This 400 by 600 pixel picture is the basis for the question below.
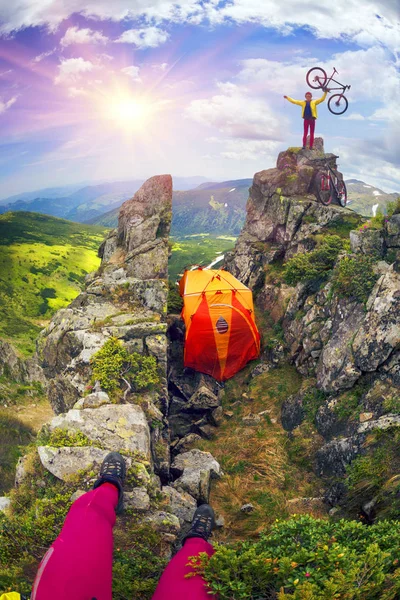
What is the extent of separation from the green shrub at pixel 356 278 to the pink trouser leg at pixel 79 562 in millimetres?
16184

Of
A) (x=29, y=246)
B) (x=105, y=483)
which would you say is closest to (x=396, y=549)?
(x=105, y=483)

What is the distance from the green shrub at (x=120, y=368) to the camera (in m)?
17.6

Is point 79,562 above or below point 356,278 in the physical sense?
below

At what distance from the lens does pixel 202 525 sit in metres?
10.4

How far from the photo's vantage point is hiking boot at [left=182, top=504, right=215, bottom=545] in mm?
9384

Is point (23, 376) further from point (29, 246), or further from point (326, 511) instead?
point (29, 246)

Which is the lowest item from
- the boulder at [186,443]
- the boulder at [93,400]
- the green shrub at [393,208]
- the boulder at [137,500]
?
the boulder at [186,443]

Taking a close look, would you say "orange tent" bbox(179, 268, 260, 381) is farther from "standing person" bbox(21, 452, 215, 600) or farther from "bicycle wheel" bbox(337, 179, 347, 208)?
"standing person" bbox(21, 452, 215, 600)

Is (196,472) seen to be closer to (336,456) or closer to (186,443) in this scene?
(186,443)

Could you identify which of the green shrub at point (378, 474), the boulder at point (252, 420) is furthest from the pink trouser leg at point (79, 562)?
the boulder at point (252, 420)

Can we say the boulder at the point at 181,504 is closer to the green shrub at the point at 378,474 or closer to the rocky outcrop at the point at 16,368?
the green shrub at the point at 378,474

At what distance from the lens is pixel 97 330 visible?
20953 mm

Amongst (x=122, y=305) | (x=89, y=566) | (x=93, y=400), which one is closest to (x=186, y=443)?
(x=93, y=400)

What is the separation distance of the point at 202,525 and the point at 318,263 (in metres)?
17.9
